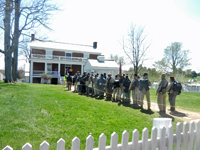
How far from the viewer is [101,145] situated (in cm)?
206

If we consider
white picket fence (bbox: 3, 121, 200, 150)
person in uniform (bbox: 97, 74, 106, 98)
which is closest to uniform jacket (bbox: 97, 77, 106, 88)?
person in uniform (bbox: 97, 74, 106, 98)

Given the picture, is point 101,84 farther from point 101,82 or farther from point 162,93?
point 162,93

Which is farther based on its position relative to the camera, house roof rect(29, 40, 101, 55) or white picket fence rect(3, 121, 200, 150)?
house roof rect(29, 40, 101, 55)

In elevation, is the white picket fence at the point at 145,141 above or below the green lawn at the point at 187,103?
above

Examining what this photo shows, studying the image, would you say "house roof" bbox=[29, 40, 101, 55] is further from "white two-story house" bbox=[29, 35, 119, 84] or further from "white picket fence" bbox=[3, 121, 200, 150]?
"white picket fence" bbox=[3, 121, 200, 150]

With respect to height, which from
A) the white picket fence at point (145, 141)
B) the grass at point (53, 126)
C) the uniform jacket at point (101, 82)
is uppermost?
the uniform jacket at point (101, 82)

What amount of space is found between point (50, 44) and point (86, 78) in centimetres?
2543

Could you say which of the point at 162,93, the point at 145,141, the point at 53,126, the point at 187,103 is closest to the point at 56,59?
the point at 187,103

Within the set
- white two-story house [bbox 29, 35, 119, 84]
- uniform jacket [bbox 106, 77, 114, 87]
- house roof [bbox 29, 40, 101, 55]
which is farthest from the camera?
house roof [bbox 29, 40, 101, 55]

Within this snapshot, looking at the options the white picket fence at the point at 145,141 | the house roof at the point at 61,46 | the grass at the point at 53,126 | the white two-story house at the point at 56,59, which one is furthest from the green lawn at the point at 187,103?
the house roof at the point at 61,46

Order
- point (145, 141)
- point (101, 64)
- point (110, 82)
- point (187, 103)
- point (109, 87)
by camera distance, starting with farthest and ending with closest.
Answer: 1. point (101, 64)
2. point (109, 87)
3. point (110, 82)
4. point (187, 103)
5. point (145, 141)

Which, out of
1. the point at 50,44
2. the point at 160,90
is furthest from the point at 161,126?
the point at 50,44

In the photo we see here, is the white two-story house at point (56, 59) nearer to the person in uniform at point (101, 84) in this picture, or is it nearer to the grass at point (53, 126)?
the person in uniform at point (101, 84)

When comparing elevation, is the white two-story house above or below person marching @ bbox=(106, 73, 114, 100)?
above
